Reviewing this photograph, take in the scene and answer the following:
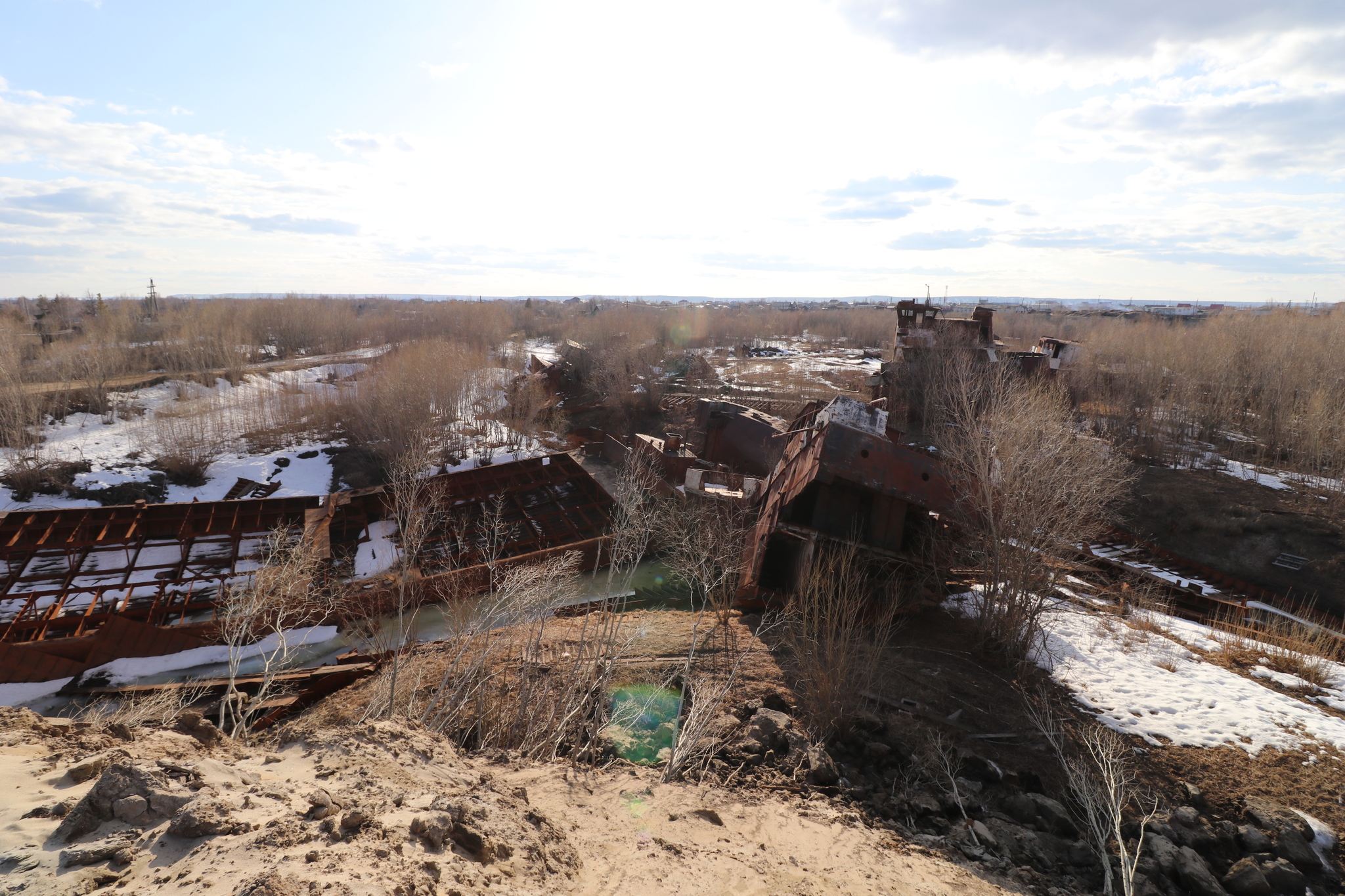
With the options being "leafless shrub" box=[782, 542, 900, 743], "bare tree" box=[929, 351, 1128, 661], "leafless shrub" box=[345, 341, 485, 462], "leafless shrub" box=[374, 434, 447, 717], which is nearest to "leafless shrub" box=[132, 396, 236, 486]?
"leafless shrub" box=[345, 341, 485, 462]

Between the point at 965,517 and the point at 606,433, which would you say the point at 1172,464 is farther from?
the point at 606,433

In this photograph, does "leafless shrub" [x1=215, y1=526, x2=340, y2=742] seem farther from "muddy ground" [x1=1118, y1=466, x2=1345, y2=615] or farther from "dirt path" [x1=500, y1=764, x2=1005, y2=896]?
"muddy ground" [x1=1118, y1=466, x2=1345, y2=615]

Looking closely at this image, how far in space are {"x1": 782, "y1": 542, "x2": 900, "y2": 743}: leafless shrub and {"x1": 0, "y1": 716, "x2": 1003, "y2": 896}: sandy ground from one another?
5.26 ft

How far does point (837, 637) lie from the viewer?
1037 cm

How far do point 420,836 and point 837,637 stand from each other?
7630 mm

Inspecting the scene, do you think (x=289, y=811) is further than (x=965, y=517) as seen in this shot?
No

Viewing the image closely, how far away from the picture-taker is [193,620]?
45.3ft

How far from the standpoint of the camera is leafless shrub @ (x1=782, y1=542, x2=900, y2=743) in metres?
8.41

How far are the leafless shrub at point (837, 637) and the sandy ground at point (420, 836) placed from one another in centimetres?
160

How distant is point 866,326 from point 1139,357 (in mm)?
49814

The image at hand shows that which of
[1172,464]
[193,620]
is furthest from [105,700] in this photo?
[1172,464]

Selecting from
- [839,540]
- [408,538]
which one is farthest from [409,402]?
[839,540]

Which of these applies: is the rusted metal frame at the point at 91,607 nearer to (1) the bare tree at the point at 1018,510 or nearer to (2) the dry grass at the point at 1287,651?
(1) the bare tree at the point at 1018,510

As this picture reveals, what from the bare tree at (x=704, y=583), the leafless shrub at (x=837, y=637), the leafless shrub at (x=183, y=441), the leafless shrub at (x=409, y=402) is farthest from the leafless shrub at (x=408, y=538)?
the leafless shrub at (x=183, y=441)
